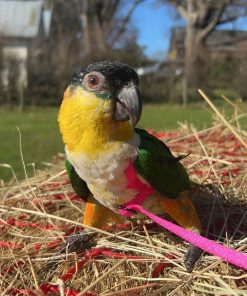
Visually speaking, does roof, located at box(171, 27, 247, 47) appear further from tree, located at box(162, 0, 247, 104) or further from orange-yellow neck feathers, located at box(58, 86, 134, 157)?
orange-yellow neck feathers, located at box(58, 86, 134, 157)

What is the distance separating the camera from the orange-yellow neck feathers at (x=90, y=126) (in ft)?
5.56

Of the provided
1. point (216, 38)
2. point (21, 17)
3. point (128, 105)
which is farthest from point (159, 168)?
point (216, 38)

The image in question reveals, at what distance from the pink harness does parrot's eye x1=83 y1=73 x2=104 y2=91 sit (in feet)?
1.03

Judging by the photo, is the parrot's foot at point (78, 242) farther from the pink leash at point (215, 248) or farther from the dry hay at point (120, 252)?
the pink leash at point (215, 248)

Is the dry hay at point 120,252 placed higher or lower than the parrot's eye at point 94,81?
lower

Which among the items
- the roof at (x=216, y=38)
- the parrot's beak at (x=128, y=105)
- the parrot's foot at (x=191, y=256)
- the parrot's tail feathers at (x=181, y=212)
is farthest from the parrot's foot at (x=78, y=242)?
the roof at (x=216, y=38)

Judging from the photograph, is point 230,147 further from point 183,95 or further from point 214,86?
point 214,86

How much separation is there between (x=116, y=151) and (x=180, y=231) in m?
0.35

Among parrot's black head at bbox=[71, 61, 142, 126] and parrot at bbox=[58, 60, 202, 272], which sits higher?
parrot's black head at bbox=[71, 61, 142, 126]

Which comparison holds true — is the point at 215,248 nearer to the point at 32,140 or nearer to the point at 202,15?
the point at 32,140

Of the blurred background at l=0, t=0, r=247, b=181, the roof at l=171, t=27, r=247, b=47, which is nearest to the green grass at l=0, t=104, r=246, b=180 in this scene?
the blurred background at l=0, t=0, r=247, b=181

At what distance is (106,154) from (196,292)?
1.80 ft

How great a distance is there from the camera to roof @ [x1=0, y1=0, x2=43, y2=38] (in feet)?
89.5

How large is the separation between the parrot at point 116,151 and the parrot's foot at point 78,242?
13mm
